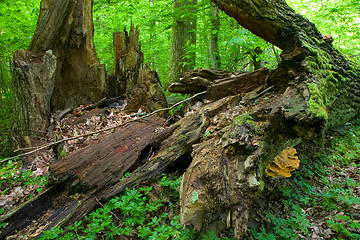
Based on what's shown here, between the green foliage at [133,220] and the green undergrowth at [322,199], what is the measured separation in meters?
1.09

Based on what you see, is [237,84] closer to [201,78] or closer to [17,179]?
[201,78]

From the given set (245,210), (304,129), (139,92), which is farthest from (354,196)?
(139,92)

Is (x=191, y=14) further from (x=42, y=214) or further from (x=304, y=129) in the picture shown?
(x=42, y=214)

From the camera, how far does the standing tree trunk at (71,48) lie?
5234 mm

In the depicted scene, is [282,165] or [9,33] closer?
[282,165]

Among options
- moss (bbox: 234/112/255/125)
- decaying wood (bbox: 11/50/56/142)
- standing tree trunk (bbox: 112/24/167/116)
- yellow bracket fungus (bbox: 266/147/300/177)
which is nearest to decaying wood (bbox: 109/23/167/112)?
standing tree trunk (bbox: 112/24/167/116)

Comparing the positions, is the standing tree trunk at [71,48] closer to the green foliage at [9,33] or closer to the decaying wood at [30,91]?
the decaying wood at [30,91]

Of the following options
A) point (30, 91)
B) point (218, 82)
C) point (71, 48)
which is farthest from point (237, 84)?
point (30, 91)

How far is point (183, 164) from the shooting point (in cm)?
372

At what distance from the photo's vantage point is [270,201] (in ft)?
10.5

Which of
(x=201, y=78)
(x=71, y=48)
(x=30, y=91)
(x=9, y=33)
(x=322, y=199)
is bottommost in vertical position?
(x=322, y=199)

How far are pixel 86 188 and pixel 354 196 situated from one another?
4.12m

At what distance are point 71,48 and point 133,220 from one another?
4965 mm

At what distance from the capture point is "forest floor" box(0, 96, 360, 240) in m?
2.68
